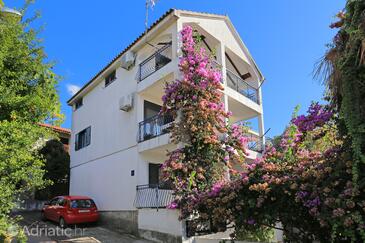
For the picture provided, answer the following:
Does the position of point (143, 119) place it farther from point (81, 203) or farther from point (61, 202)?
point (61, 202)

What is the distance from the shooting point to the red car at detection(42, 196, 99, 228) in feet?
49.0

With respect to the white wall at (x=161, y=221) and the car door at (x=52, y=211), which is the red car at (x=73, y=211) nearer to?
the car door at (x=52, y=211)

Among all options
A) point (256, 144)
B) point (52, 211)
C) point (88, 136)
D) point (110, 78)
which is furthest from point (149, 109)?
A: point (52, 211)

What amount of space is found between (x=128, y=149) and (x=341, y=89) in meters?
11.9

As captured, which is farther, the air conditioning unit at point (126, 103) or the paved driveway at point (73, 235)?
the air conditioning unit at point (126, 103)

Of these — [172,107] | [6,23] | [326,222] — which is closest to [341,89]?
[326,222]

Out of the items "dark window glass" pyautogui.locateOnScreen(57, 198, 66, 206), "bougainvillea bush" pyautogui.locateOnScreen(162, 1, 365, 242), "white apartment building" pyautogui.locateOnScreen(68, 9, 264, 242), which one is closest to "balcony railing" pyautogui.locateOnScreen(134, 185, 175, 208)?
"white apartment building" pyautogui.locateOnScreen(68, 9, 264, 242)

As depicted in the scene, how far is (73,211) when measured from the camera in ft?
49.0

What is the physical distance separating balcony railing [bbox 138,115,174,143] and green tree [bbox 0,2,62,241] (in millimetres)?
4132

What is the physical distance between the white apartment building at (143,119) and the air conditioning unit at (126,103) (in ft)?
0.16

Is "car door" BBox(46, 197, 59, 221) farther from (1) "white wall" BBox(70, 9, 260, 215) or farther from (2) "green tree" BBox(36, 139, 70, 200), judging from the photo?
(2) "green tree" BBox(36, 139, 70, 200)

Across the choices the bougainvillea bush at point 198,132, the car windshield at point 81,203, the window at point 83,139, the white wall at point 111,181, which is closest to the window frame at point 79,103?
the window at point 83,139

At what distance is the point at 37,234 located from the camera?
545 inches

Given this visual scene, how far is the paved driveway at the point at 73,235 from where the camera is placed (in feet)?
41.1
